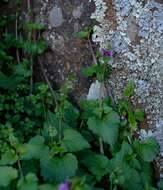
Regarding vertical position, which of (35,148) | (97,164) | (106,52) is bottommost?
(97,164)

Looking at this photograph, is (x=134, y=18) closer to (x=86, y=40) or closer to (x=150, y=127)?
(x=86, y=40)

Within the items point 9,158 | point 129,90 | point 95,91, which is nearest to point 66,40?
point 95,91

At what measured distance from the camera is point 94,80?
2633 mm

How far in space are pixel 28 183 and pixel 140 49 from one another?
81cm

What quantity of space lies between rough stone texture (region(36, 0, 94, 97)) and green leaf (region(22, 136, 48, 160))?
0.47 meters

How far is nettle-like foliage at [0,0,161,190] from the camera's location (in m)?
2.21

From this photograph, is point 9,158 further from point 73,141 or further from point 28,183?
point 73,141

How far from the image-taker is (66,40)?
106 inches

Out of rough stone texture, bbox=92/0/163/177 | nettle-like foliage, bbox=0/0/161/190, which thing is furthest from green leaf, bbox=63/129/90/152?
rough stone texture, bbox=92/0/163/177

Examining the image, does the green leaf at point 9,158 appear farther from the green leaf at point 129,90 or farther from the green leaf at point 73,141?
the green leaf at point 129,90

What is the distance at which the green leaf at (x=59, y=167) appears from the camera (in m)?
2.19

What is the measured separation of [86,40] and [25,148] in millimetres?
675

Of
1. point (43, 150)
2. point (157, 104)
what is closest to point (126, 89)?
point (157, 104)

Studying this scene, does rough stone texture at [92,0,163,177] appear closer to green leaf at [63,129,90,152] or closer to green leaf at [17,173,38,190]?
green leaf at [63,129,90,152]
